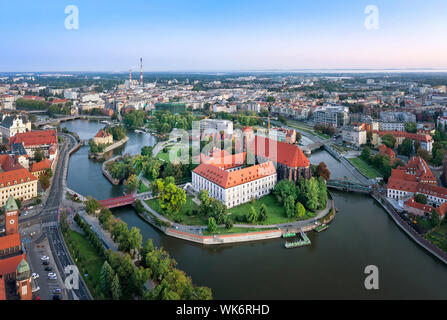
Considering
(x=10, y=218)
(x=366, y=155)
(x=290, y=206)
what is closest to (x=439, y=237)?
(x=290, y=206)

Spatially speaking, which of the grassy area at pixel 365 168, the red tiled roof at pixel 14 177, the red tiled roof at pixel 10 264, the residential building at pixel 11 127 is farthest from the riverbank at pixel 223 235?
the residential building at pixel 11 127

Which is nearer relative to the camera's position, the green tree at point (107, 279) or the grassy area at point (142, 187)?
the green tree at point (107, 279)

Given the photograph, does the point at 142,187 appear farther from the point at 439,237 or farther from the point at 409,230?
the point at 439,237

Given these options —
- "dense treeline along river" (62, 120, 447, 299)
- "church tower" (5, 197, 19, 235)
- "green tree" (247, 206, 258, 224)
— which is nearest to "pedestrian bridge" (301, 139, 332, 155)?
"dense treeline along river" (62, 120, 447, 299)

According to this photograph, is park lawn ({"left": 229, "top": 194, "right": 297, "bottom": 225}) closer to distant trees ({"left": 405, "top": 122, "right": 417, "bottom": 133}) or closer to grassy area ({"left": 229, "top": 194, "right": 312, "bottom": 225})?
grassy area ({"left": 229, "top": 194, "right": 312, "bottom": 225})

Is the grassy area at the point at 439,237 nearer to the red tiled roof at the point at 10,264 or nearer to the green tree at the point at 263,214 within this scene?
the green tree at the point at 263,214
